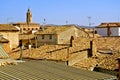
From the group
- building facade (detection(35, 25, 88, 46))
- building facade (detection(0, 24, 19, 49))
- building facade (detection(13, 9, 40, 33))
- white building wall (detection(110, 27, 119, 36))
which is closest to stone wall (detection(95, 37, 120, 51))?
building facade (detection(35, 25, 88, 46))

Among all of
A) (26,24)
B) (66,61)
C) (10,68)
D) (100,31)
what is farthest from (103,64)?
(26,24)

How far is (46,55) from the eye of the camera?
3419 centimetres

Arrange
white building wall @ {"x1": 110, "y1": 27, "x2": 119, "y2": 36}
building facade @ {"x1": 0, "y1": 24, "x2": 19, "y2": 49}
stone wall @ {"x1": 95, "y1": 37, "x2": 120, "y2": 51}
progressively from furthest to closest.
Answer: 1. white building wall @ {"x1": 110, "y1": 27, "x2": 119, "y2": 36}
2. building facade @ {"x1": 0, "y1": 24, "x2": 19, "y2": 49}
3. stone wall @ {"x1": 95, "y1": 37, "x2": 120, "y2": 51}

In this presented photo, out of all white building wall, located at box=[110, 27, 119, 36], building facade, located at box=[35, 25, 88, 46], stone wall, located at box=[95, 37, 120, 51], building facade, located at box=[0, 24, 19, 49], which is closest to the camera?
stone wall, located at box=[95, 37, 120, 51]

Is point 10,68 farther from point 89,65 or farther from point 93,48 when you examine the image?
point 93,48

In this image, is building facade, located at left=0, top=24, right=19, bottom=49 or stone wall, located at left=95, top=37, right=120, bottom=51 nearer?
stone wall, located at left=95, top=37, right=120, bottom=51

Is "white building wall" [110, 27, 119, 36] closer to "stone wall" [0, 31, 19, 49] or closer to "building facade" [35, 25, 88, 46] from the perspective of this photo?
"building facade" [35, 25, 88, 46]

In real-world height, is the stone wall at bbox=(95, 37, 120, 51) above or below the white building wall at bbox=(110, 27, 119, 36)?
below

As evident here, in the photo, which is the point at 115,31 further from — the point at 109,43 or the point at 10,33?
the point at 109,43

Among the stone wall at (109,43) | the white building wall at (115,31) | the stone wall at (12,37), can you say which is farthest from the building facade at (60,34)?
the white building wall at (115,31)

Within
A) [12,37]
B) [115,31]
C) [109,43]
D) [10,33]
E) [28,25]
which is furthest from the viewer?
[28,25]

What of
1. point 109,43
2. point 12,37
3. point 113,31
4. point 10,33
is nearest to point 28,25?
point 113,31

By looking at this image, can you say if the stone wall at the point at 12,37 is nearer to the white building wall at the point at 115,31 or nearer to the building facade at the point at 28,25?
the white building wall at the point at 115,31

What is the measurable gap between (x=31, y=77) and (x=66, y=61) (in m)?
20.0
